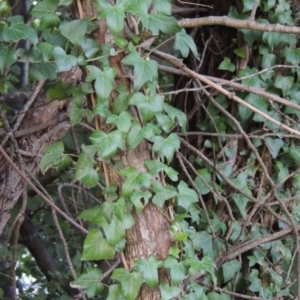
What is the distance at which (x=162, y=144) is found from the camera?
1218 millimetres

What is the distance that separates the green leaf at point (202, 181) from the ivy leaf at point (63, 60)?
1.92ft

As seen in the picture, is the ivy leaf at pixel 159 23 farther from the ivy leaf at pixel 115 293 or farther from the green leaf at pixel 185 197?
the ivy leaf at pixel 115 293

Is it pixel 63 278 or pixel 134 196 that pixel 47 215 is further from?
pixel 134 196

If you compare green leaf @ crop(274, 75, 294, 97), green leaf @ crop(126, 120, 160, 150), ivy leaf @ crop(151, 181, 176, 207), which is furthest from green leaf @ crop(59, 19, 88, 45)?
green leaf @ crop(274, 75, 294, 97)

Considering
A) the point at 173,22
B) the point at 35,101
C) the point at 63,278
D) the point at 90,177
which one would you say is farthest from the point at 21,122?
the point at 63,278

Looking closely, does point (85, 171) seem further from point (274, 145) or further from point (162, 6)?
point (274, 145)

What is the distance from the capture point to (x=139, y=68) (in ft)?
3.82

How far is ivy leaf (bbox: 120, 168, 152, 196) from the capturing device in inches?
45.9

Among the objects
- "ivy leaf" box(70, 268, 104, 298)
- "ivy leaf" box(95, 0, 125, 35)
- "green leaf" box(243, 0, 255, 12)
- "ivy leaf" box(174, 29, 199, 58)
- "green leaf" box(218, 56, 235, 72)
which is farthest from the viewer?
"green leaf" box(218, 56, 235, 72)

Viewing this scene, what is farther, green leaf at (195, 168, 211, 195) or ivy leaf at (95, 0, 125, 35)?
green leaf at (195, 168, 211, 195)

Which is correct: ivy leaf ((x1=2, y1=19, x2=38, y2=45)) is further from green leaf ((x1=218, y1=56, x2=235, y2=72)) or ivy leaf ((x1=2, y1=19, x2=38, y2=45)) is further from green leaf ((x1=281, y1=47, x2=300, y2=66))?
green leaf ((x1=281, y1=47, x2=300, y2=66))

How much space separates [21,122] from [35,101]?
91 millimetres

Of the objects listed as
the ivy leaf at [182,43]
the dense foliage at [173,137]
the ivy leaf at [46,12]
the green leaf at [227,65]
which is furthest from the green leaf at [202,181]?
the ivy leaf at [46,12]

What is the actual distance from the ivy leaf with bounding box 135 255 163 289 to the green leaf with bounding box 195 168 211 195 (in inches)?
17.3
